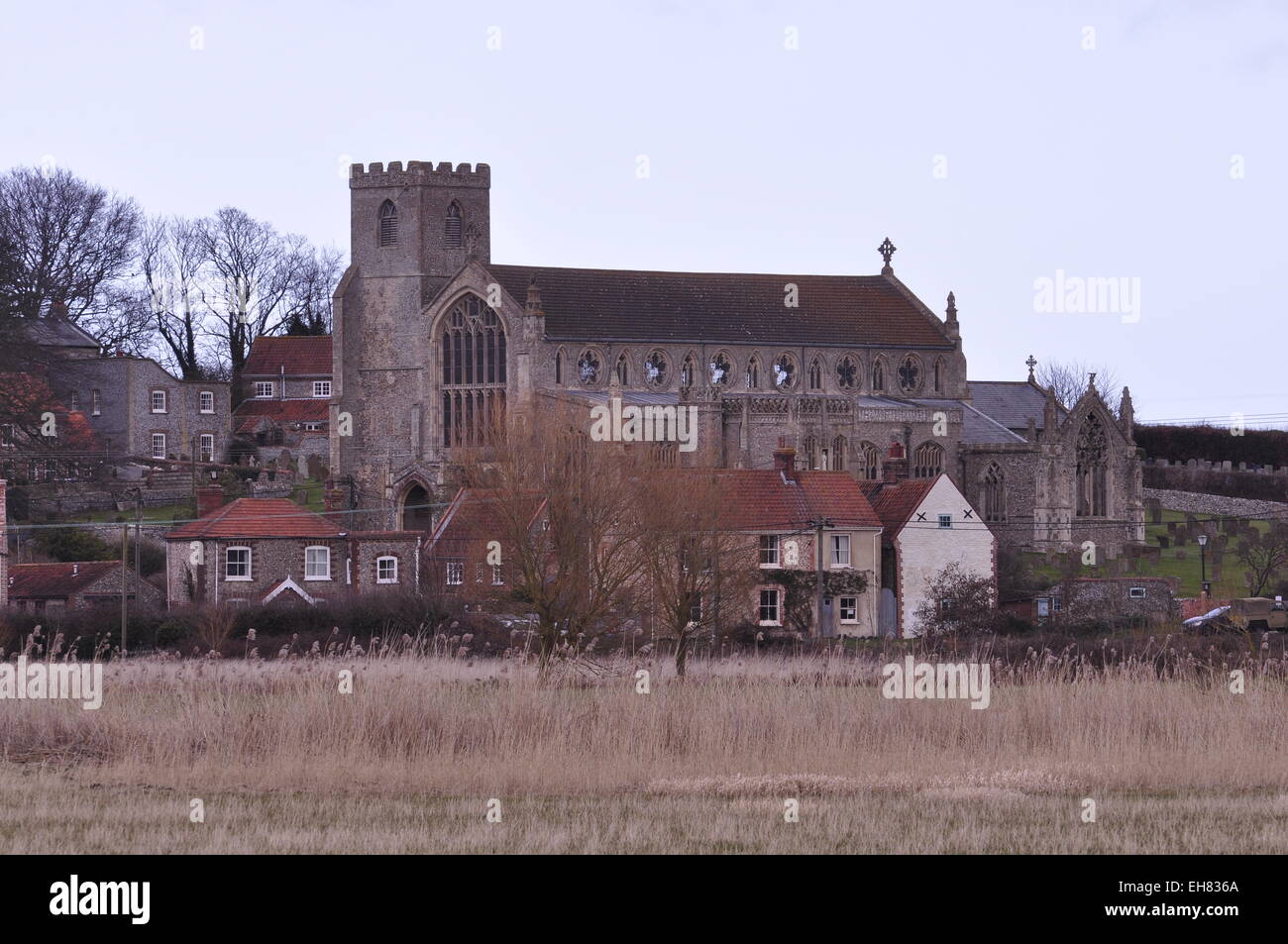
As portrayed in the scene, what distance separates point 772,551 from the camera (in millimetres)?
49000

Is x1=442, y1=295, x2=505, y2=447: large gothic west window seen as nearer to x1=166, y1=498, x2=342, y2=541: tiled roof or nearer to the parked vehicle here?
x1=166, y1=498, x2=342, y2=541: tiled roof

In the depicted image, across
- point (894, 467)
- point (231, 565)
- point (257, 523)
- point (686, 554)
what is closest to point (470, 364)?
point (894, 467)

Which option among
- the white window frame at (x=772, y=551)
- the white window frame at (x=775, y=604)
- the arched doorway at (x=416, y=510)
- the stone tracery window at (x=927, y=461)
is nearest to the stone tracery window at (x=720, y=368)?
the stone tracery window at (x=927, y=461)

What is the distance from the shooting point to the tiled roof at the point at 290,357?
90.4 metres

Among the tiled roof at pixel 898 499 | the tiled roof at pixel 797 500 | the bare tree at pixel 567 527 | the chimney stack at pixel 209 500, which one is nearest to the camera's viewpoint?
the bare tree at pixel 567 527

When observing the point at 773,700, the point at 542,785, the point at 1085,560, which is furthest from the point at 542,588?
the point at 1085,560

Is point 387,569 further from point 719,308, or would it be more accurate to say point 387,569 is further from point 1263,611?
point 719,308

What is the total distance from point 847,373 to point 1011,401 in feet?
26.1

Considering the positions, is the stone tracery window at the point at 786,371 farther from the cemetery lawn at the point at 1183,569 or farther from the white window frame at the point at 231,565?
the white window frame at the point at 231,565

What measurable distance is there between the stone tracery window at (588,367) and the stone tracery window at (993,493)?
46.3 ft

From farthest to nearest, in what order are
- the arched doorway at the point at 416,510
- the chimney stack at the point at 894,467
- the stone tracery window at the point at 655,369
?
the stone tracery window at the point at 655,369 < the arched doorway at the point at 416,510 < the chimney stack at the point at 894,467

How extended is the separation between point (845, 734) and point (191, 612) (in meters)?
27.8

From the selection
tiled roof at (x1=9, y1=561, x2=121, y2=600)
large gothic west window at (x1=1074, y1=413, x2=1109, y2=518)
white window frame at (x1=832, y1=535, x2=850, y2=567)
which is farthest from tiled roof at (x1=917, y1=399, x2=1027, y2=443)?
tiled roof at (x1=9, y1=561, x2=121, y2=600)

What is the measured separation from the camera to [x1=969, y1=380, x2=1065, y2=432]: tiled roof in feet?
254
